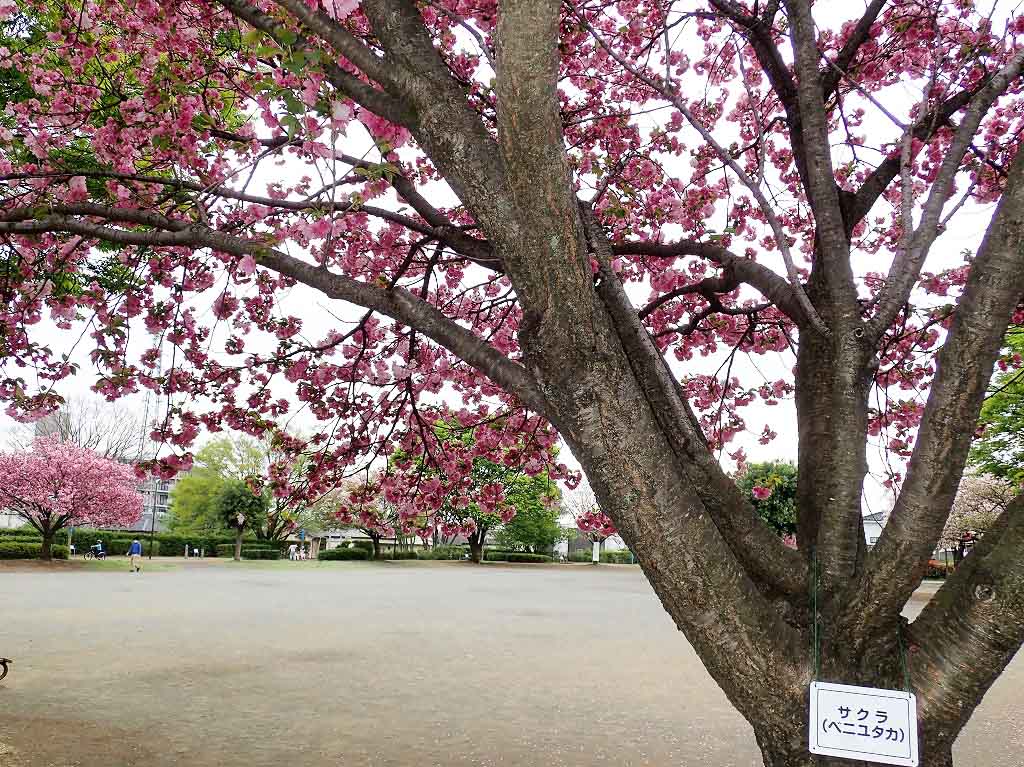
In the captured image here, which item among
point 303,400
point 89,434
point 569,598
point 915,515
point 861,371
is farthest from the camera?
point 89,434

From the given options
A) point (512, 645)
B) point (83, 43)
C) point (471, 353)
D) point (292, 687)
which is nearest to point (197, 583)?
point (512, 645)

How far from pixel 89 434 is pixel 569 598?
2812 cm

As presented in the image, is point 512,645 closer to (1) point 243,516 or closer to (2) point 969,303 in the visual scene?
(2) point 969,303

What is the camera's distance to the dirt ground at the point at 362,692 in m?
4.66

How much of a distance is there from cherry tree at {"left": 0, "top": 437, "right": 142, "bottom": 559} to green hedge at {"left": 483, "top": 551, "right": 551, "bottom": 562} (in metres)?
20.2

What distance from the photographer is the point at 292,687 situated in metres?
6.27

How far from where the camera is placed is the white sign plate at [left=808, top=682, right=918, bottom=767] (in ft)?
5.70

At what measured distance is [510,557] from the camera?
39312 mm

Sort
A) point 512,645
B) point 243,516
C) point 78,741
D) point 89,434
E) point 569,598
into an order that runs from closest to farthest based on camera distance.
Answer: point 78,741
point 512,645
point 569,598
point 243,516
point 89,434

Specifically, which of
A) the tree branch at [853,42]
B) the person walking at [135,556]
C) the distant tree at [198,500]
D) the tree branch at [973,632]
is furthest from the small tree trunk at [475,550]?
the tree branch at [973,632]

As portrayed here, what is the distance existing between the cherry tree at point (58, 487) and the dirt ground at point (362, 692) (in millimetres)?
11811

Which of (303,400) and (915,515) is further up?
(303,400)

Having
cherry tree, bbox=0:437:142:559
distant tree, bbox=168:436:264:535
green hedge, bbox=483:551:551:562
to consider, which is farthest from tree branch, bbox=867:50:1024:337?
green hedge, bbox=483:551:551:562

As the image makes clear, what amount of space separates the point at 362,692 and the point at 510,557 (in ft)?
111
